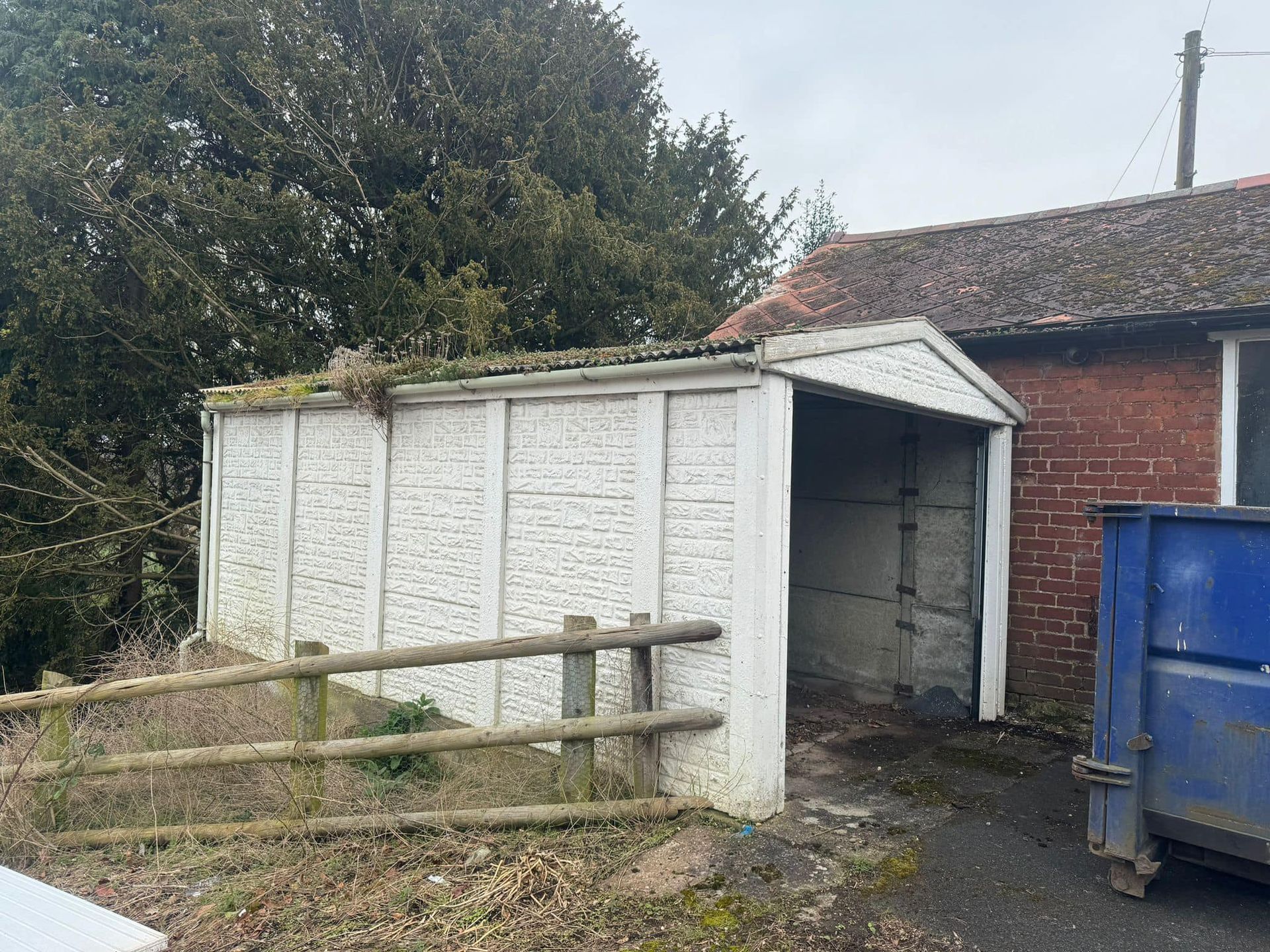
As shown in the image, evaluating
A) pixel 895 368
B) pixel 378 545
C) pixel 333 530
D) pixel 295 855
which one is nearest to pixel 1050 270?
pixel 895 368

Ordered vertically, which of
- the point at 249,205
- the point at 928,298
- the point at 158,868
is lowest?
the point at 158,868

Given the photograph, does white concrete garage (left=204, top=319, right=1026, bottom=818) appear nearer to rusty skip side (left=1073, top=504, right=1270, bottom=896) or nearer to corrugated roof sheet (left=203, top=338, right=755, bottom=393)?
corrugated roof sheet (left=203, top=338, right=755, bottom=393)

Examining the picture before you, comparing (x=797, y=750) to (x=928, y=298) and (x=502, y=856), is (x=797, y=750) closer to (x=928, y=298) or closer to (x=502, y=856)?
(x=502, y=856)

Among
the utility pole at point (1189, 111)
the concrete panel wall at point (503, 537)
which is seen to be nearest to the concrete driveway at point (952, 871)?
the concrete panel wall at point (503, 537)

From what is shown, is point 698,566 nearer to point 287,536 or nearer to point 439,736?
point 439,736

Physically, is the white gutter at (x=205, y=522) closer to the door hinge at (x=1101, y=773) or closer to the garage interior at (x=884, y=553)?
the garage interior at (x=884, y=553)

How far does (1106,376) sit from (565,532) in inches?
177

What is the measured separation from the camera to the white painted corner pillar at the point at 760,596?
4367 mm

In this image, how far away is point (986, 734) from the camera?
650 cm

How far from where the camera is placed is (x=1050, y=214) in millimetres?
9414

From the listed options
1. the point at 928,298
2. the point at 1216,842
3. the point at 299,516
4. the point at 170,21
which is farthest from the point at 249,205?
the point at 1216,842

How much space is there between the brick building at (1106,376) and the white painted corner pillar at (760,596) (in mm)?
1806

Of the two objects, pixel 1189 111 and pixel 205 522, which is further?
pixel 1189 111

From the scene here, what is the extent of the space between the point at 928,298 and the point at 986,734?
4.04m
